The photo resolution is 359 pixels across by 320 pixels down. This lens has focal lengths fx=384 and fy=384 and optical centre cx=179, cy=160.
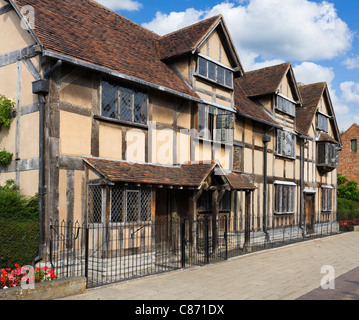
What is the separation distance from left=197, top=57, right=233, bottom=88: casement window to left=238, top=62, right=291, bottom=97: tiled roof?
438 cm

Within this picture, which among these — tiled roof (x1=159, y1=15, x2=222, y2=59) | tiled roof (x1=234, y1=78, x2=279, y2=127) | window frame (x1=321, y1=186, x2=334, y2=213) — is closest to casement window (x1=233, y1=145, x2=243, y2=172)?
tiled roof (x1=234, y1=78, x2=279, y2=127)

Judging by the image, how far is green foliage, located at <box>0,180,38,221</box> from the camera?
32.8ft

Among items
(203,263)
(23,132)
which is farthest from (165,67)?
(203,263)

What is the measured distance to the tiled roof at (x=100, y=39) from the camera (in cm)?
1071

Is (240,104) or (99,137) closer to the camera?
(99,137)

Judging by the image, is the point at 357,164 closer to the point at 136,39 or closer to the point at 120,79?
the point at 136,39

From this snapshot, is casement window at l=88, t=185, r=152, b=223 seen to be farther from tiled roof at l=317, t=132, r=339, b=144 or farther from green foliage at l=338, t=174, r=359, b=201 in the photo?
green foliage at l=338, t=174, r=359, b=201

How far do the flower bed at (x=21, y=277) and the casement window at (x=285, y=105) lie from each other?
15.9 metres

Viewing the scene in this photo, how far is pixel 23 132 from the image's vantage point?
1098 centimetres

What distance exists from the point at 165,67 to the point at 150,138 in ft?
11.8

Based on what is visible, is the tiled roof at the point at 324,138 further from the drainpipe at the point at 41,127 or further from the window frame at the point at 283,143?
the drainpipe at the point at 41,127

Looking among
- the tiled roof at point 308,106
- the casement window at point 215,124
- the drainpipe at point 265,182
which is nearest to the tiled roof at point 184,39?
the casement window at point 215,124

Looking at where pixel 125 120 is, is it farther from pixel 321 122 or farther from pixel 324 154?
pixel 321 122

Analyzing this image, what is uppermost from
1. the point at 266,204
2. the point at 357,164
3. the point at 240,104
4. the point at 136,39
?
the point at 136,39
